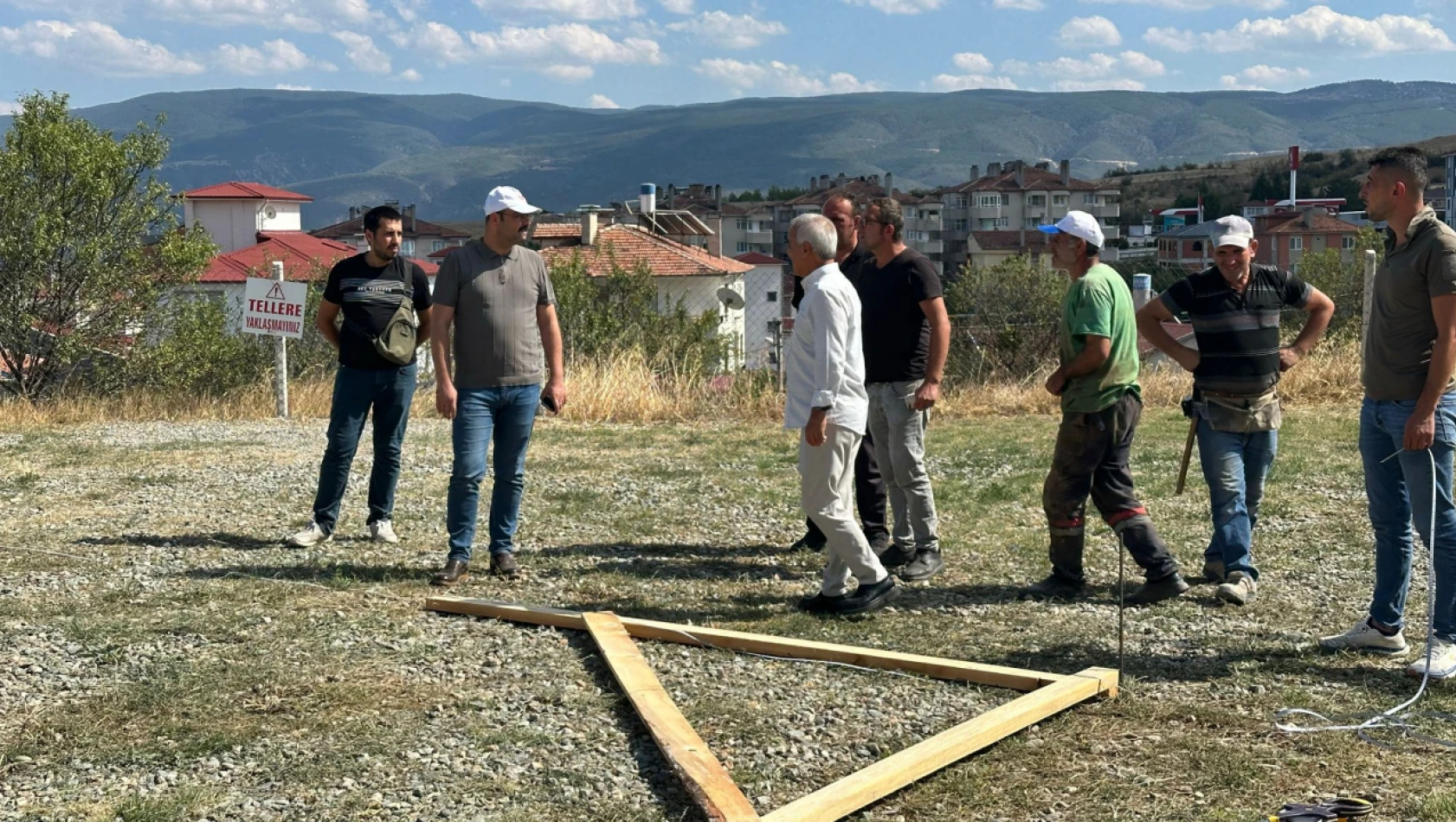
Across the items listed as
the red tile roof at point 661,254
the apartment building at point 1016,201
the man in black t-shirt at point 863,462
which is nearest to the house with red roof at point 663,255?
the red tile roof at point 661,254

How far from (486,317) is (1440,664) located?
14.3 feet

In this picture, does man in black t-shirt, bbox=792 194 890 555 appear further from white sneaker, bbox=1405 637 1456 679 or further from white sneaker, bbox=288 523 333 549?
white sneaker, bbox=1405 637 1456 679

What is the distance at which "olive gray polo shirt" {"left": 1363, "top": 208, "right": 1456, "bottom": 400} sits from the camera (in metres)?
5.32

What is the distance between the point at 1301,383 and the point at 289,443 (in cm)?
1045

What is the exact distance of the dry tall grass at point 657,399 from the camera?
15.4 meters

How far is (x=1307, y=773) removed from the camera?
4.46 meters

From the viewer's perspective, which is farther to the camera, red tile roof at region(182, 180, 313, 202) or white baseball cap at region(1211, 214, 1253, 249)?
red tile roof at region(182, 180, 313, 202)

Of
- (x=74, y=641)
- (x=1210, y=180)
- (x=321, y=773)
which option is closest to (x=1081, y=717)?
(x=321, y=773)

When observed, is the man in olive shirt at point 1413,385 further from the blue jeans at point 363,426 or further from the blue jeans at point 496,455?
the blue jeans at point 363,426

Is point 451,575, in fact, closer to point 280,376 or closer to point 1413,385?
point 1413,385

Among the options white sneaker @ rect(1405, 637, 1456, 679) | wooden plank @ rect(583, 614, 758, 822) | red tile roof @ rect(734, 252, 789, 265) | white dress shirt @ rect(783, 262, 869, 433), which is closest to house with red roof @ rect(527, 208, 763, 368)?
red tile roof @ rect(734, 252, 789, 265)

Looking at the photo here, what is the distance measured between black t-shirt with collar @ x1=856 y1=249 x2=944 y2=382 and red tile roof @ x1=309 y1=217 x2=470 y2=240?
373 ft

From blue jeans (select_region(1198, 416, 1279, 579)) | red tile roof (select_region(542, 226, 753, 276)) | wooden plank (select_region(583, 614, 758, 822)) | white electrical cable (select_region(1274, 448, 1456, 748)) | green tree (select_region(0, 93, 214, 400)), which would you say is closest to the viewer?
wooden plank (select_region(583, 614, 758, 822))

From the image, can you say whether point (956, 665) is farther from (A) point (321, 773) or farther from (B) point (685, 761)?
Answer: (A) point (321, 773)
